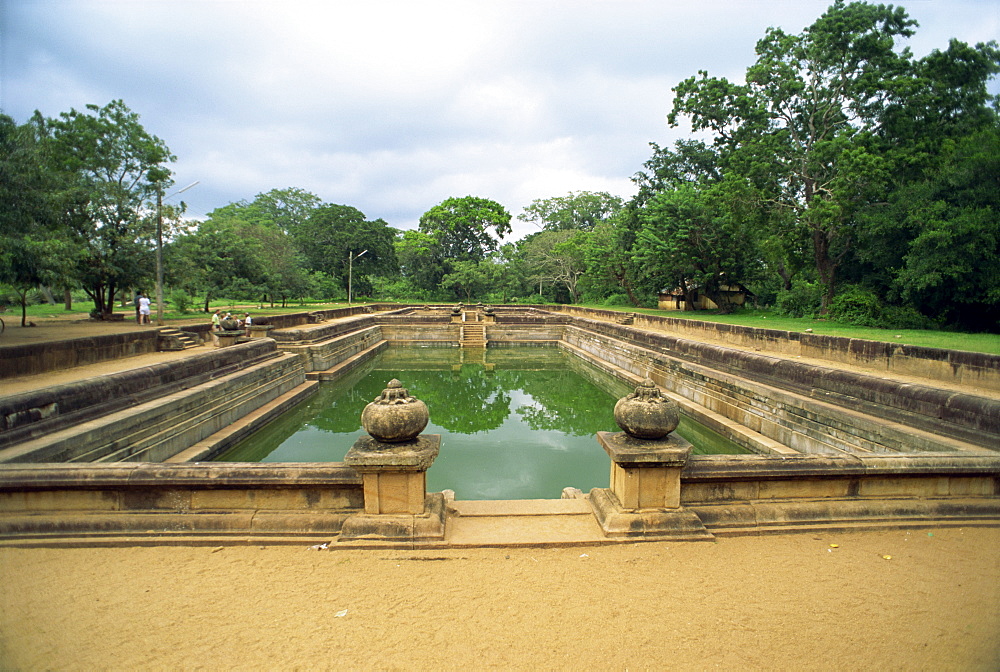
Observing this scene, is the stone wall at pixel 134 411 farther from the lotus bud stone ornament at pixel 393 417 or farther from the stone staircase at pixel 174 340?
the lotus bud stone ornament at pixel 393 417

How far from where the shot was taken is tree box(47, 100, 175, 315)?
14484 millimetres

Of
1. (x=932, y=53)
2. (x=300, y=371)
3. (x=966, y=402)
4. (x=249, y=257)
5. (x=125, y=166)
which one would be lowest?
(x=300, y=371)

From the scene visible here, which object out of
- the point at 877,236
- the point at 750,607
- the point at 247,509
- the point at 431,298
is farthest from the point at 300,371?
the point at 431,298

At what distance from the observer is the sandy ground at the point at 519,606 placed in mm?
2061

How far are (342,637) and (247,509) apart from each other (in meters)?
1.30

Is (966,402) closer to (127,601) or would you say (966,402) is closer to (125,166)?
(127,601)

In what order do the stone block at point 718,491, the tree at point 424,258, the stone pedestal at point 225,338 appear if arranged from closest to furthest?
the stone block at point 718,491 < the stone pedestal at point 225,338 < the tree at point 424,258

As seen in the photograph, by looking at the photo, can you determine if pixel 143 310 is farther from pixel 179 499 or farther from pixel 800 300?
pixel 800 300

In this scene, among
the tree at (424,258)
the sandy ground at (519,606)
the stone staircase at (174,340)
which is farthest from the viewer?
the tree at (424,258)

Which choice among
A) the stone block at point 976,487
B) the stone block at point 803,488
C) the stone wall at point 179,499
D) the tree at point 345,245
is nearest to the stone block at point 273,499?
the stone wall at point 179,499

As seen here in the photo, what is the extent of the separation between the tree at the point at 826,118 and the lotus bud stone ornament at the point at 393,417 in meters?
15.9

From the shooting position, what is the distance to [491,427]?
865cm

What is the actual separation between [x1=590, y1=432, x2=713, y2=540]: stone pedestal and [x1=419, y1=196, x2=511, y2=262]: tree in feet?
130

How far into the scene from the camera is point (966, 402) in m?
4.99
